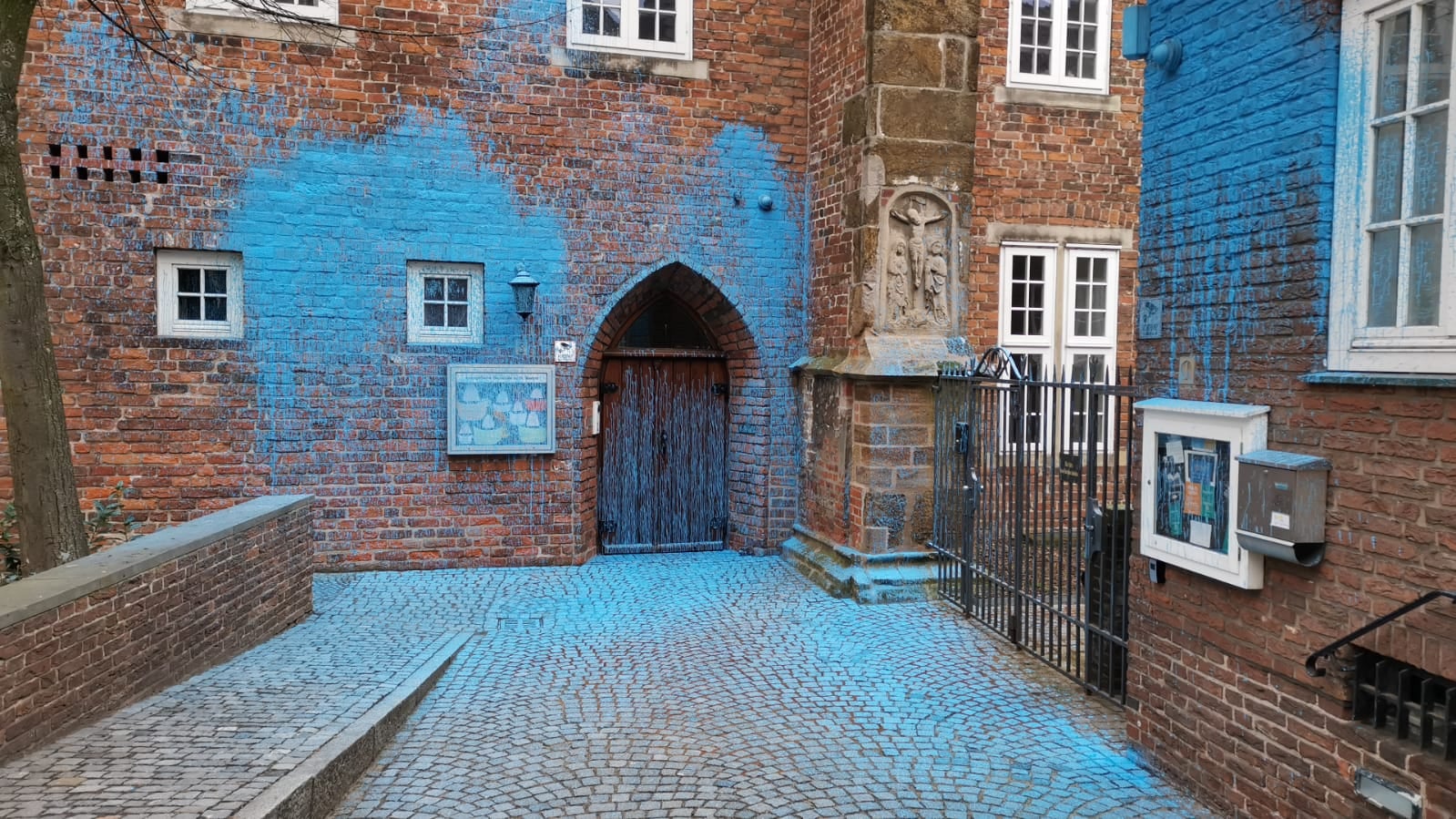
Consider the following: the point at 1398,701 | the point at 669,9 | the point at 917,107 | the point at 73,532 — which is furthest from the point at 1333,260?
the point at 669,9

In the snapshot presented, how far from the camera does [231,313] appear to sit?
366 inches

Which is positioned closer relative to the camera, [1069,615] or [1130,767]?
[1130,767]

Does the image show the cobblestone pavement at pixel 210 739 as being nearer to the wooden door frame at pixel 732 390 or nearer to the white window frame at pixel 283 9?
the wooden door frame at pixel 732 390

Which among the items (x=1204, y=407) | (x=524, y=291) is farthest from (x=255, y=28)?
(x=1204, y=407)

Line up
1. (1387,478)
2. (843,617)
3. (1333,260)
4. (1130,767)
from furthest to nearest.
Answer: (843,617) < (1130,767) < (1333,260) < (1387,478)

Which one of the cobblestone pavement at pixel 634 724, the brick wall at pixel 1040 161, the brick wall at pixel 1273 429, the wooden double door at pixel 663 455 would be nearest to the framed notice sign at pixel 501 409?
the wooden double door at pixel 663 455

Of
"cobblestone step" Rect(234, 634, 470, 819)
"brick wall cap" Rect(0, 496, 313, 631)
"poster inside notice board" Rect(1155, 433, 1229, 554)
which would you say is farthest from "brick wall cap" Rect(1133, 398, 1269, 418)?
"brick wall cap" Rect(0, 496, 313, 631)

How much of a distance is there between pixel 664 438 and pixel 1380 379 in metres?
7.81

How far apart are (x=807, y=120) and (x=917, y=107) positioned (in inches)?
64.5

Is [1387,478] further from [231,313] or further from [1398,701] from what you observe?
[231,313]

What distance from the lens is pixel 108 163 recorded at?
8.92 m

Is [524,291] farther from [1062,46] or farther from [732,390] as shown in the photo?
[1062,46]

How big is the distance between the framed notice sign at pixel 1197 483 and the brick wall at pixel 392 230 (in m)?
5.76

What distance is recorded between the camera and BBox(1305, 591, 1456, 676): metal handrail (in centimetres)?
334
